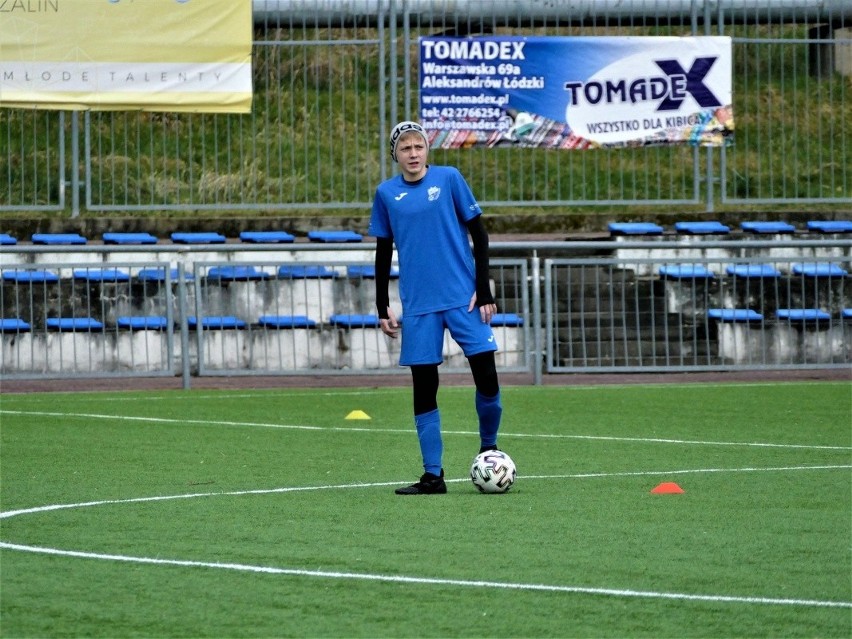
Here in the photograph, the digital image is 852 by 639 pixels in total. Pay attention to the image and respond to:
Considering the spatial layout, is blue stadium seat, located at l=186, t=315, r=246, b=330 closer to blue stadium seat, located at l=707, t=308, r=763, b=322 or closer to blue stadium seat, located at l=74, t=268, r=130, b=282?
blue stadium seat, located at l=74, t=268, r=130, b=282

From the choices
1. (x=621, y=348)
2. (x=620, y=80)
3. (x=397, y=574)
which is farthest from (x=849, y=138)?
(x=397, y=574)

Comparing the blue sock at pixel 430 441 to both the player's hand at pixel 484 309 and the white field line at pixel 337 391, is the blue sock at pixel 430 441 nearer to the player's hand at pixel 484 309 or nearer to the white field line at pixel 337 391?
the player's hand at pixel 484 309

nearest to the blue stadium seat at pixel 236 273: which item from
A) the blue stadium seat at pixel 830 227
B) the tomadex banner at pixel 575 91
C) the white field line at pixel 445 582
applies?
the tomadex banner at pixel 575 91

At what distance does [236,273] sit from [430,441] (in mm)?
8355

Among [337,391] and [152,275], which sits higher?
[152,275]

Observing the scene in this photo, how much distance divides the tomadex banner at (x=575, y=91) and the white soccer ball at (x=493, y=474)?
39.6 feet

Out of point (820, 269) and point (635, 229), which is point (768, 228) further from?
point (820, 269)

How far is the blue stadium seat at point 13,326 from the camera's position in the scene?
16469 mm

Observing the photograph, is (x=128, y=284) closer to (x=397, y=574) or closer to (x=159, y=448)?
(x=159, y=448)

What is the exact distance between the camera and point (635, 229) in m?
19.3

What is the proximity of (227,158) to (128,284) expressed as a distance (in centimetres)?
483

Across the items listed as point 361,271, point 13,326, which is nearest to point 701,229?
point 361,271

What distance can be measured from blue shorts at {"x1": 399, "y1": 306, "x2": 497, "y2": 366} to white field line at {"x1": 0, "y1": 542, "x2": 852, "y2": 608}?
107 inches

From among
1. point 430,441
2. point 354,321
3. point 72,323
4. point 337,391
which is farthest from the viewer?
point 354,321
